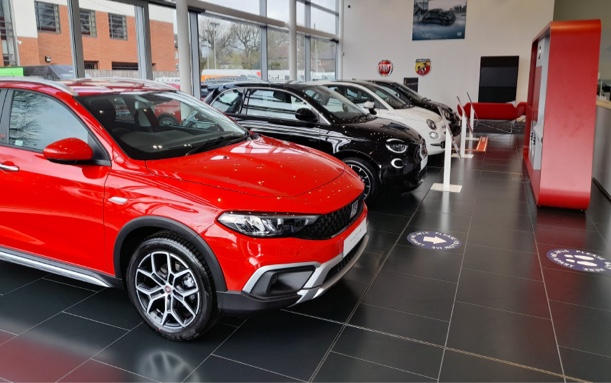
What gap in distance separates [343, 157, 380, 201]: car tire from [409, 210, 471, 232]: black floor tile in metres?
0.55

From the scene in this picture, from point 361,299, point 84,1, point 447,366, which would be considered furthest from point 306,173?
point 84,1

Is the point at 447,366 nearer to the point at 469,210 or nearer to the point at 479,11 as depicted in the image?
the point at 469,210

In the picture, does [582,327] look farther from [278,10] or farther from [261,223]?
[278,10]

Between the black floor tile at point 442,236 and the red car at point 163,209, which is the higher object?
the red car at point 163,209

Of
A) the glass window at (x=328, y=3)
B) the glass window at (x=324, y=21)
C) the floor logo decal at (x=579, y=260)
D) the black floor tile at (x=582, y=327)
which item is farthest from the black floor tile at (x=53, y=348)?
the glass window at (x=328, y=3)

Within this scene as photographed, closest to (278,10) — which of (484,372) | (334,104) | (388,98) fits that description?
(388,98)

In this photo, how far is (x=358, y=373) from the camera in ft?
8.28

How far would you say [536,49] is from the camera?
8328mm

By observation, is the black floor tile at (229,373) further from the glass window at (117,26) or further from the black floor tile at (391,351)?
the glass window at (117,26)

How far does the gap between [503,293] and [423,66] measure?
15.3 meters

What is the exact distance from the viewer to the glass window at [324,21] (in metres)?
Answer: 16.6

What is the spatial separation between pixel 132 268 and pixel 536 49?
317 inches

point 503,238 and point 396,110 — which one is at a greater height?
point 396,110

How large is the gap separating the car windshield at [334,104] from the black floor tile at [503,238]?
2.06 meters
